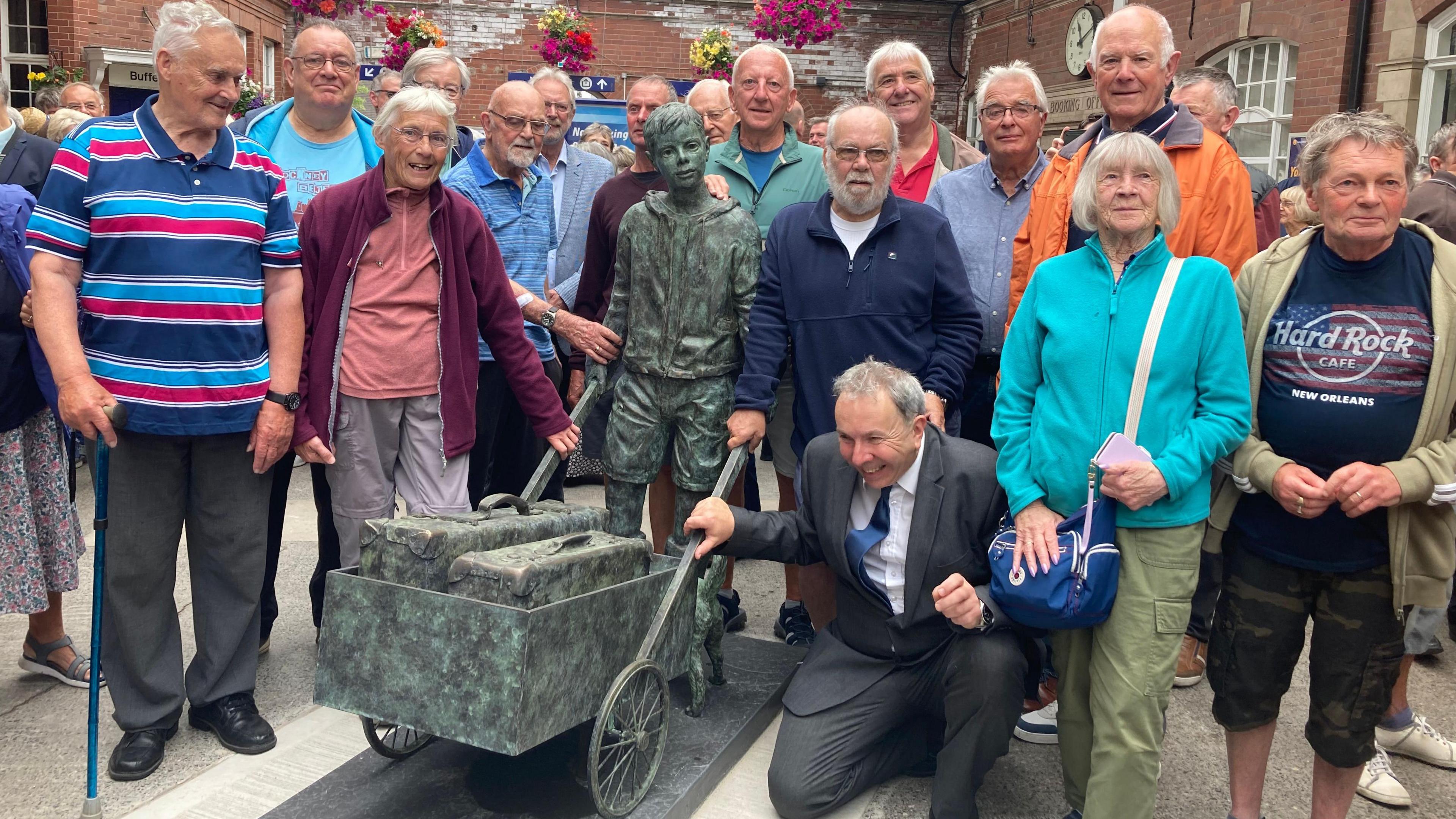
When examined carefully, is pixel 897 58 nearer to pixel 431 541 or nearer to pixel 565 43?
pixel 431 541

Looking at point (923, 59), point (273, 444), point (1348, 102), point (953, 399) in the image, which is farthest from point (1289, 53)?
point (273, 444)

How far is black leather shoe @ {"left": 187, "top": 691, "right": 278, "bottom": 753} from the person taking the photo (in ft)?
11.4

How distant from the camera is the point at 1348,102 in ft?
32.4

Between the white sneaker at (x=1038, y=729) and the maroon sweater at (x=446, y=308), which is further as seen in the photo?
the white sneaker at (x=1038, y=729)

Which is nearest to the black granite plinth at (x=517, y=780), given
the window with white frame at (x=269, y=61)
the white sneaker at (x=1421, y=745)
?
the white sneaker at (x=1421, y=745)

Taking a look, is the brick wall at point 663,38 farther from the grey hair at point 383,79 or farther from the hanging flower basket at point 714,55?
the grey hair at point 383,79

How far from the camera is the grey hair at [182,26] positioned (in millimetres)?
3113

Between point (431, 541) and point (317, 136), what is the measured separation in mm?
2174

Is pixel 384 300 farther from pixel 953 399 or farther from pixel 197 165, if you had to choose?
pixel 953 399

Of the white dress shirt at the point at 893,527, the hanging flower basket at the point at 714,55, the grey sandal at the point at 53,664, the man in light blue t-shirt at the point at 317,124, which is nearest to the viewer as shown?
the white dress shirt at the point at 893,527

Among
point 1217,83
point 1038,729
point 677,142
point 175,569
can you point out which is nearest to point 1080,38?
point 1217,83

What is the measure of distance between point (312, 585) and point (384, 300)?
1.31 meters

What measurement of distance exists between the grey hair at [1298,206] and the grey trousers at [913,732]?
3018mm

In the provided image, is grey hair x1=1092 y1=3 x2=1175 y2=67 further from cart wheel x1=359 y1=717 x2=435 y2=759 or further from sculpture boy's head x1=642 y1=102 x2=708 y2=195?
cart wheel x1=359 y1=717 x2=435 y2=759
